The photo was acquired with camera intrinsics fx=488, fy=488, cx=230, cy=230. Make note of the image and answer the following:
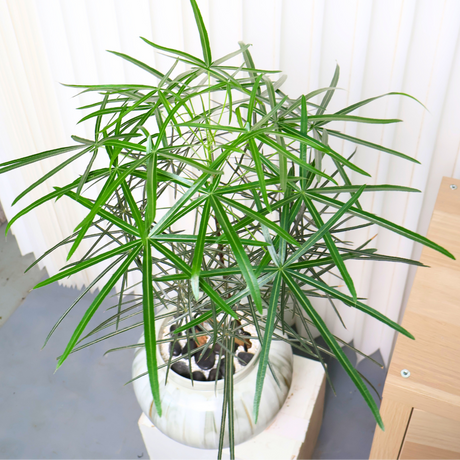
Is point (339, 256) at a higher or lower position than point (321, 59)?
lower

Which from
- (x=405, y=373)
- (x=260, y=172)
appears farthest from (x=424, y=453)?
(x=260, y=172)

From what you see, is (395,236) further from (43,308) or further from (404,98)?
(43,308)

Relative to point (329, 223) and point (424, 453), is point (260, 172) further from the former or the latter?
point (424, 453)

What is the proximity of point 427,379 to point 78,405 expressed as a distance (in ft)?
3.75

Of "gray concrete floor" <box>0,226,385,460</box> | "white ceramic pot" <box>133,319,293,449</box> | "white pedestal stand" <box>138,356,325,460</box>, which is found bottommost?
"gray concrete floor" <box>0,226,385,460</box>

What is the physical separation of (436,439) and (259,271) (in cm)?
40

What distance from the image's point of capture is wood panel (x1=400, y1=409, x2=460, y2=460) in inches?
28.3

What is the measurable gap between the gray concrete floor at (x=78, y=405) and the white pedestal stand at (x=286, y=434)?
24cm

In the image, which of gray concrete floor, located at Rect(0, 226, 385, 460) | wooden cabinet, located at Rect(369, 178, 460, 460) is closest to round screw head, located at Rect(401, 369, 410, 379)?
wooden cabinet, located at Rect(369, 178, 460, 460)

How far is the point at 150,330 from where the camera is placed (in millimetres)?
521

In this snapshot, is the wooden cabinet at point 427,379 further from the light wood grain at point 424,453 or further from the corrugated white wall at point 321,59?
the corrugated white wall at point 321,59

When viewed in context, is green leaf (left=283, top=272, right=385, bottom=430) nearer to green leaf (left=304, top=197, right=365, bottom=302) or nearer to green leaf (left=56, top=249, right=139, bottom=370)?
green leaf (left=304, top=197, right=365, bottom=302)

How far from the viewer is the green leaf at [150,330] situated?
49 centimetres

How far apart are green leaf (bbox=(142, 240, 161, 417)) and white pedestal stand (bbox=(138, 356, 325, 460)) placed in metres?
0.65
